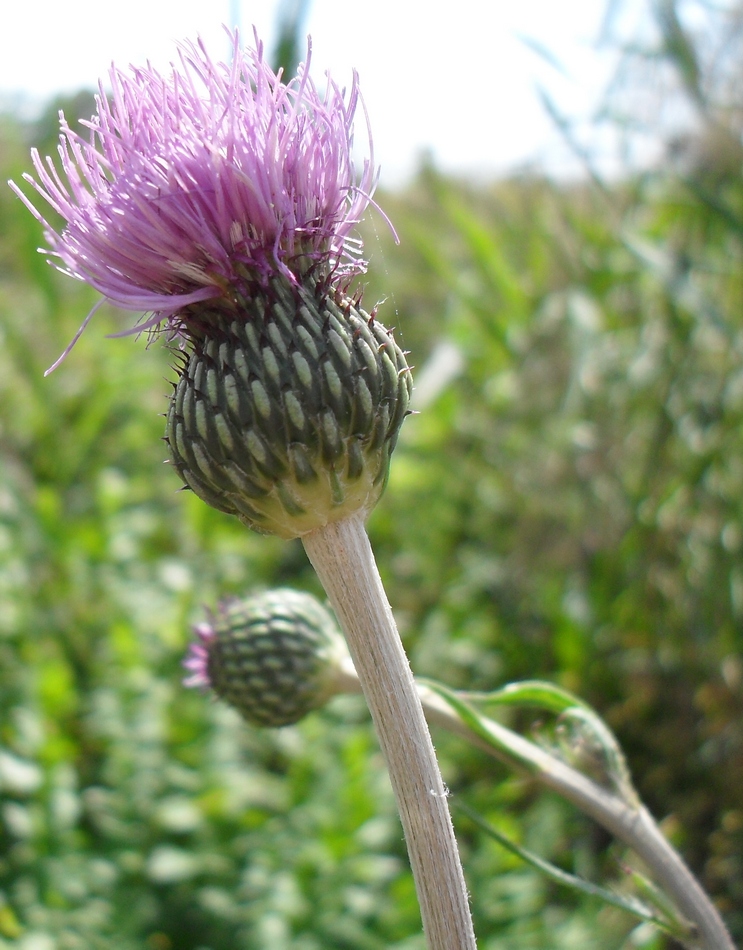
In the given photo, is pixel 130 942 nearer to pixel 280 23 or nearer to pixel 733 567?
pixel 733 567

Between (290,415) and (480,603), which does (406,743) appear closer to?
(290,415)

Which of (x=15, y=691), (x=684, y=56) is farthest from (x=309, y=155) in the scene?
(x=15, y=691)

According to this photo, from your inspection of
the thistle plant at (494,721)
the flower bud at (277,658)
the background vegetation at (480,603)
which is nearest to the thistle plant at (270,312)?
the thistle plant at (494,721)

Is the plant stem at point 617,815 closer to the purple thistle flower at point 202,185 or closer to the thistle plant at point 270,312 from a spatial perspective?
the thistle plant at point 270,312

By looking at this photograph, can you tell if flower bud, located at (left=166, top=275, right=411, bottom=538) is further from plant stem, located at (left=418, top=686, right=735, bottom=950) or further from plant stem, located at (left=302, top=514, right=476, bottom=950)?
plant stem, located at (left=418, top=686, right=735, bottom=950)

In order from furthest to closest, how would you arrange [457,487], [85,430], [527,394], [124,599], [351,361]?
[85,430] < [457,487] < [527,394] < [124,599] < [351,361]

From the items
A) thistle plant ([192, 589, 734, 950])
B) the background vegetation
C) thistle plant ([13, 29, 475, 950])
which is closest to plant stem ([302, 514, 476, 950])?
thistle plant ([13, 29, 475, 950])
